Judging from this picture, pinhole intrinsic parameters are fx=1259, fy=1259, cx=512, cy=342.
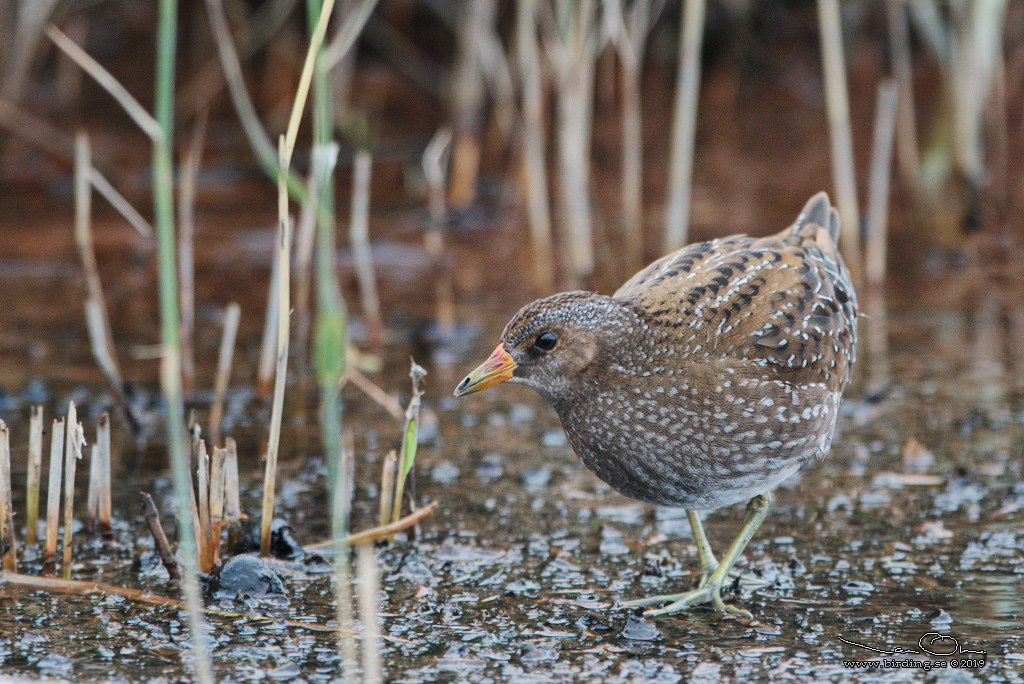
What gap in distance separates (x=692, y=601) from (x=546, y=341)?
90 centimetres

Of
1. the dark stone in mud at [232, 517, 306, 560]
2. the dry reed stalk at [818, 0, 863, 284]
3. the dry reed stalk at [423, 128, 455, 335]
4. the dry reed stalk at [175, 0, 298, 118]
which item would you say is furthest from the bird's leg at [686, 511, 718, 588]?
the dry reed stalk at [175, 0, 298, 118]

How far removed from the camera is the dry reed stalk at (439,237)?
6.57m

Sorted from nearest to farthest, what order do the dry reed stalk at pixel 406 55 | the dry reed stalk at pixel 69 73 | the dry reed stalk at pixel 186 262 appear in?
the dry reed stalk at pixel 186 262, the dry reed stalk at pixel 69 73, the dry reed stalk at pixel 406 55

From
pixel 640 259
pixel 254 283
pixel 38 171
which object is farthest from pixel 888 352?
pixel 38 171

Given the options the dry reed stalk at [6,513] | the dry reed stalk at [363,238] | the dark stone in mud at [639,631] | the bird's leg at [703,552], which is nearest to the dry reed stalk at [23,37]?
the dry reed stalk at [363,238]

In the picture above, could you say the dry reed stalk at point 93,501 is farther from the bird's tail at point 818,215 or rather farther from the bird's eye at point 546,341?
the bird's tail at point 818,215

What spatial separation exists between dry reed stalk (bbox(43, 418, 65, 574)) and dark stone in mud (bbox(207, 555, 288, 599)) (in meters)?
0.50

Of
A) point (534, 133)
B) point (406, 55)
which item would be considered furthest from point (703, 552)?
point (406, 55)

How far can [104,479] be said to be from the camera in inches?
161

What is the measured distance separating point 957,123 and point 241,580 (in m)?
5.57

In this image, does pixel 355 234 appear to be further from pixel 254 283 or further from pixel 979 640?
pixel 979 640
